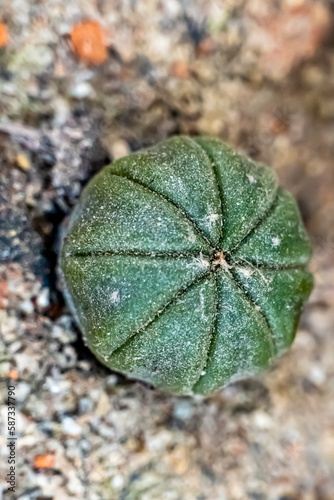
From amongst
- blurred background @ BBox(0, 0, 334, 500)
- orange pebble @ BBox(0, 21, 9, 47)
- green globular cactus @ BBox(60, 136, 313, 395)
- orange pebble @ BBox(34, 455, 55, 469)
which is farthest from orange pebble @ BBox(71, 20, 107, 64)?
orange pebble @ BBox(34, 455, 55, 469)

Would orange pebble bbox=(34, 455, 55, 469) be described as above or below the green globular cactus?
below

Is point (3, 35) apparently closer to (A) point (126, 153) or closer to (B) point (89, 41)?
(B) point (89, 41)

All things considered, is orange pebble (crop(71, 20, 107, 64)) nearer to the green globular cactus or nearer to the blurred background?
the blurred background

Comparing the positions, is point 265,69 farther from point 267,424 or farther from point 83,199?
point 267,424

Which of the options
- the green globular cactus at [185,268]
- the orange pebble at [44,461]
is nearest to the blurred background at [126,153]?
the orange pebble at [44,461]

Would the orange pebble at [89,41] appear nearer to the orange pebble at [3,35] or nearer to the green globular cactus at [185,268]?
the orange pebble at [3,35]
